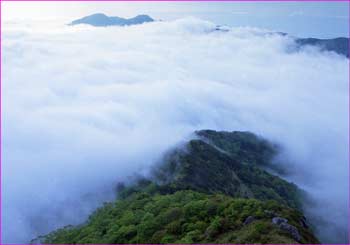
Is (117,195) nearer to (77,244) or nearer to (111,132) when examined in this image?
(77,244)

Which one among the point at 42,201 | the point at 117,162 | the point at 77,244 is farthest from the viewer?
the point at 117,162

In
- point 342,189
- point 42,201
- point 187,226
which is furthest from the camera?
point 342,189

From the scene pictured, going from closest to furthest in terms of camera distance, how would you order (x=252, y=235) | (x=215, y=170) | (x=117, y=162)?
(x=252, y=235)
(x=215, y=170)
(x=117, y=162)

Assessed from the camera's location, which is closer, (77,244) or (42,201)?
(77,244)

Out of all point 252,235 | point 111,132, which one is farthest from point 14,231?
point 111,132

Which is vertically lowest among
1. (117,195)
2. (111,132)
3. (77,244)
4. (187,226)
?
(111,132)

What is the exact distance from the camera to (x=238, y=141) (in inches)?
5458

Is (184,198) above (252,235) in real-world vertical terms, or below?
below

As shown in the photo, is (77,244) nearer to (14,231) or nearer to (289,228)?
(289,228)

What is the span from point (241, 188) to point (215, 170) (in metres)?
7.38

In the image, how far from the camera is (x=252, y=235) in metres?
27.1

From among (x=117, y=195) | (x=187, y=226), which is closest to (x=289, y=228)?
(x=187, y=226)

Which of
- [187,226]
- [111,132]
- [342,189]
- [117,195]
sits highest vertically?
[187,226]

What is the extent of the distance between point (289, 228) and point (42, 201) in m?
87.0
